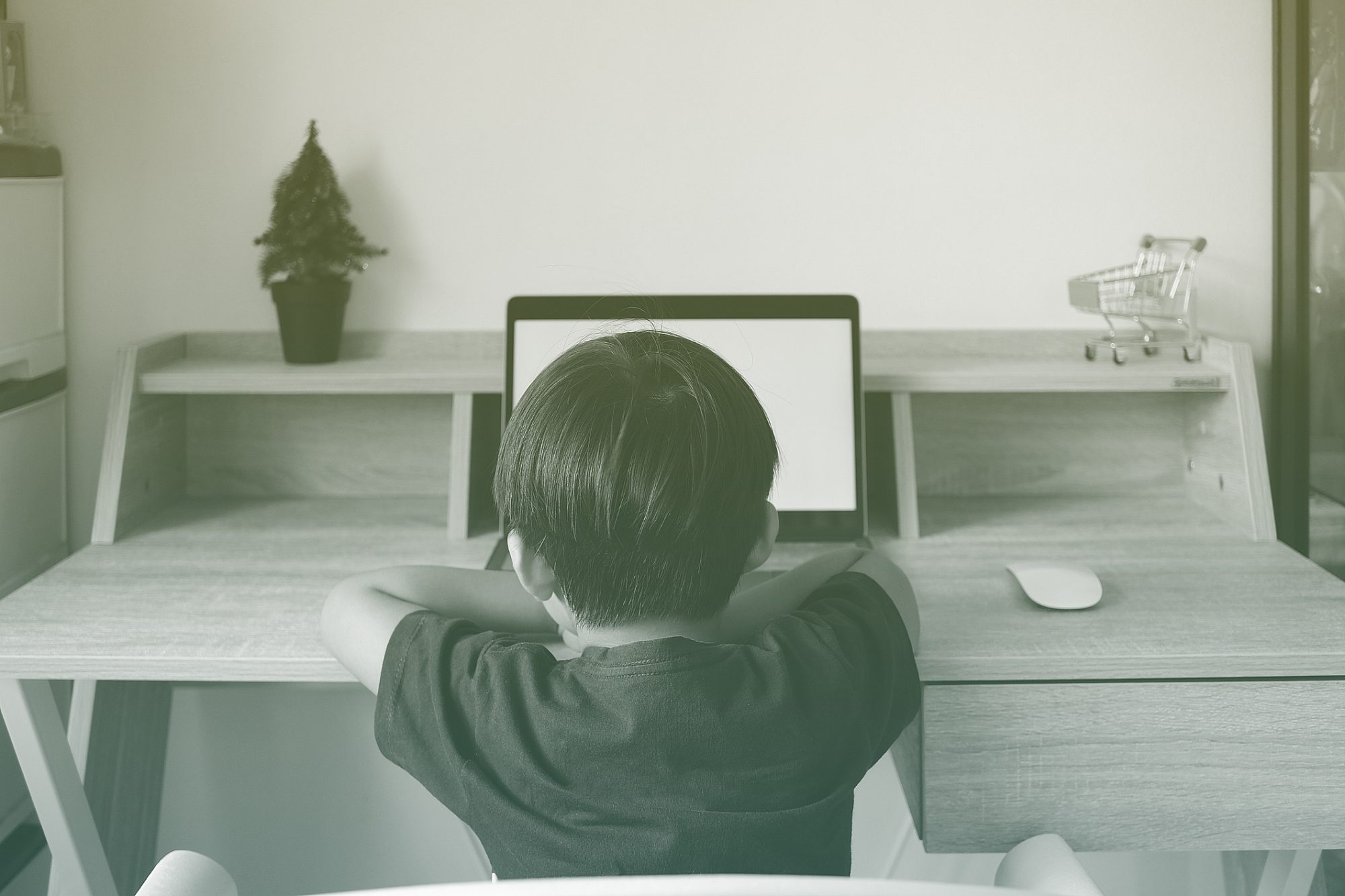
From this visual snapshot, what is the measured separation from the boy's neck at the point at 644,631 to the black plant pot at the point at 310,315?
87 centimetres

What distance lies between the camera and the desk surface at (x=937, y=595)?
3.51 ft

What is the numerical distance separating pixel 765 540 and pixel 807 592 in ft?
0.65

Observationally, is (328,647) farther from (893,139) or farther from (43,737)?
(893,139)

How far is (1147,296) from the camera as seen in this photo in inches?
62.8

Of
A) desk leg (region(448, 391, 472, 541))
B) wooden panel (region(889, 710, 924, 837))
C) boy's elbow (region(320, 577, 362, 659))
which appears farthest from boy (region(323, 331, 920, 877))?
desk leg (region(448, 391, 472, 541))

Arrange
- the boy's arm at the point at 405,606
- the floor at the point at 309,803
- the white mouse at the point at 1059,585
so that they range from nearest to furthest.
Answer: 1. the boy's arm at the point at 405,606
2. the white mouse at the point at 1059,585
3. the floor at the point at 309,803

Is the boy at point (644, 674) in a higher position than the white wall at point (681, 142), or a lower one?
lower

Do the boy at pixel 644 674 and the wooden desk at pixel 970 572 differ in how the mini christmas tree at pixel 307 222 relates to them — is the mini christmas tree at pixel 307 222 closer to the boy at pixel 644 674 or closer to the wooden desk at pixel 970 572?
the wooden desk at pixel 970 572

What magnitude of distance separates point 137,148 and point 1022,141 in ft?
3.95

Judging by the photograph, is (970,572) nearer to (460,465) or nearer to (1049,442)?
(1049,442)

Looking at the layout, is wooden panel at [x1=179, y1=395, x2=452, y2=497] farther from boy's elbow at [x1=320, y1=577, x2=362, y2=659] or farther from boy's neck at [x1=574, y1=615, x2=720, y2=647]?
boy's neck at [x1=574, y1=615, x2=720, y2=647]

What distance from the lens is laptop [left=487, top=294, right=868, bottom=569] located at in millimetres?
1440

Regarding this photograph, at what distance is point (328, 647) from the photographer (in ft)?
3.34

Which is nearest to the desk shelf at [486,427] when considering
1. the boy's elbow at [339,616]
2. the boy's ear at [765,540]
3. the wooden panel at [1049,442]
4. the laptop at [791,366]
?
the wooden panel at [1049,442]
